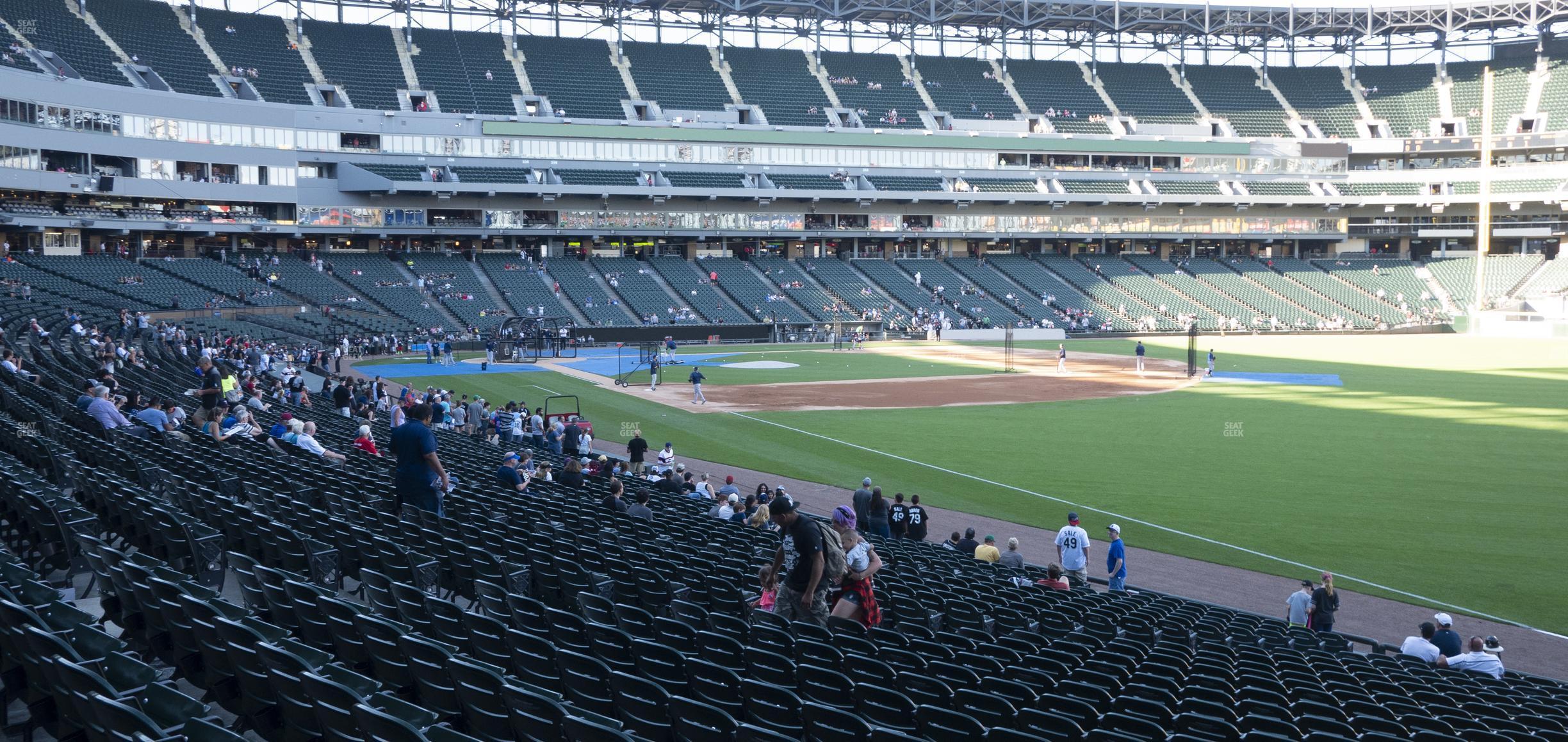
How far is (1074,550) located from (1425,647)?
5171 mm

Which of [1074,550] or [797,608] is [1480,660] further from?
[797,608]

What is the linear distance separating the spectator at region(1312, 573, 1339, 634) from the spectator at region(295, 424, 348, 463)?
1437 centimetres

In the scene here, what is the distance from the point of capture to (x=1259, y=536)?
72.9ft

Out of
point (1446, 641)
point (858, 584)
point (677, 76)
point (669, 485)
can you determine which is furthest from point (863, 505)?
point (677, 76)

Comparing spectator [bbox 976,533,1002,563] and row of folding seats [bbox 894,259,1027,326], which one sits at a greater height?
row of folding seats [bbox 894,259,1027,326]

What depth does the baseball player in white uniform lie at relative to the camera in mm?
17406

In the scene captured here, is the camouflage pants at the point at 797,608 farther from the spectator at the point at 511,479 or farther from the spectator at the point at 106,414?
the spectator at the point at 106,414

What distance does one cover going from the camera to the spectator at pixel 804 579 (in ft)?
33.0

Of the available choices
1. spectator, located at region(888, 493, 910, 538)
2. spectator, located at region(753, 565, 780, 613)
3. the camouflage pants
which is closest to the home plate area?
spectator, located at region(888, 493, 910, 538)

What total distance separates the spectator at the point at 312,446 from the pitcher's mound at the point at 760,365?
41.4 metres

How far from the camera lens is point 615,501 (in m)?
16.2

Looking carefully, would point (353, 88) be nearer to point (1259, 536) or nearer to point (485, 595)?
point (1259, 536)

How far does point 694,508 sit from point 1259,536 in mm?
→ 11388

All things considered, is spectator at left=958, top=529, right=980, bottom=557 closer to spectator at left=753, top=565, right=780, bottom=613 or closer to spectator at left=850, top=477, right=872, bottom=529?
spectator at left=850, top=477, right=872, bottom=529
